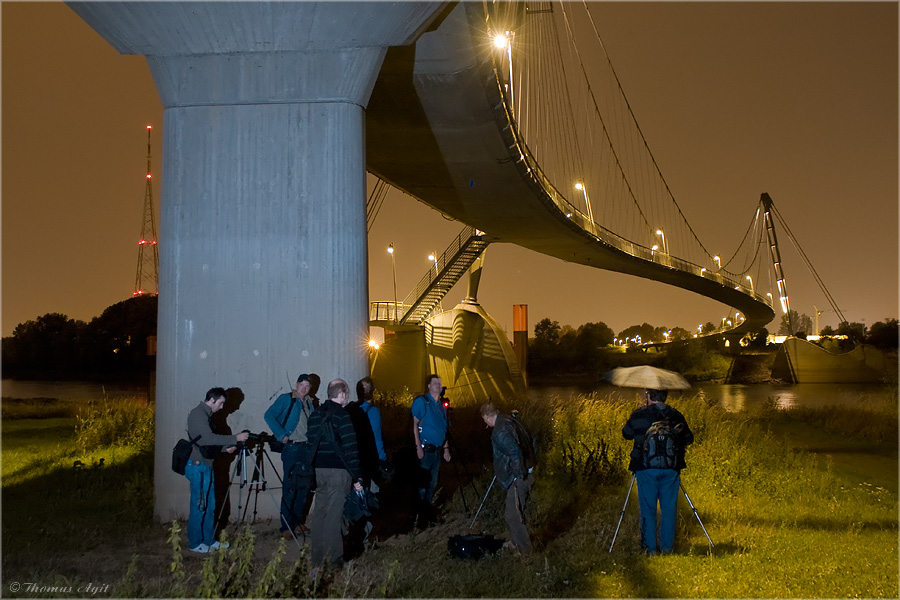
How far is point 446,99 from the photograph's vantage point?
15.6 metres

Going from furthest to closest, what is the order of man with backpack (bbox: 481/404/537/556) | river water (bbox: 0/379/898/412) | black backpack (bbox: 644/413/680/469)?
river water (bbox: 0/379/898/412), black backpack (bbox: 644/413/680/469), man with backpack (bbox: 481/404/537/556)

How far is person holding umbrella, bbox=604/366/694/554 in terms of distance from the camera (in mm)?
7895

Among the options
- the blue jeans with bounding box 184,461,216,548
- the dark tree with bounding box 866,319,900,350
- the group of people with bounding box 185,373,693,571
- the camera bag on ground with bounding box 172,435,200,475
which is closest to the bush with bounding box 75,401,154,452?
the group of people with bounding box 185,373,693,571

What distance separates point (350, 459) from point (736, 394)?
163 ft

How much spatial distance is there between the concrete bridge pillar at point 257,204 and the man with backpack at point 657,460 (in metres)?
3.35

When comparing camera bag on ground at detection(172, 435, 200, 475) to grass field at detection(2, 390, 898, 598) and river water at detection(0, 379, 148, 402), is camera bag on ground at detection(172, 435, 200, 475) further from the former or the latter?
river water at detection(0, 379, 148, 402)

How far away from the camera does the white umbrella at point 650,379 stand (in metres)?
8.45

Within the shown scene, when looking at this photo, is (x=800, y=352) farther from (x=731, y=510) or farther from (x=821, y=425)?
(x=731, y=510)

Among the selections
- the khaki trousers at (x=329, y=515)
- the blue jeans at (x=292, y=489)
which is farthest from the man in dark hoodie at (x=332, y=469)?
the blue jeans at (x=292, y=489)

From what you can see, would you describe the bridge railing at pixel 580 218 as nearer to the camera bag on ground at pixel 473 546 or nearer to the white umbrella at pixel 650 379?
the white umbrella at pixel 650 379

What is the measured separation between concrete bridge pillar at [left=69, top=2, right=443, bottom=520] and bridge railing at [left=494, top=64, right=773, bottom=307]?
19.2ft

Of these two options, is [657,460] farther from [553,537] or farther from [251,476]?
[251,476]

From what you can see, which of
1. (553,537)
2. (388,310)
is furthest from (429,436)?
(388,310)

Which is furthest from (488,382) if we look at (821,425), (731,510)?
(731,510)
